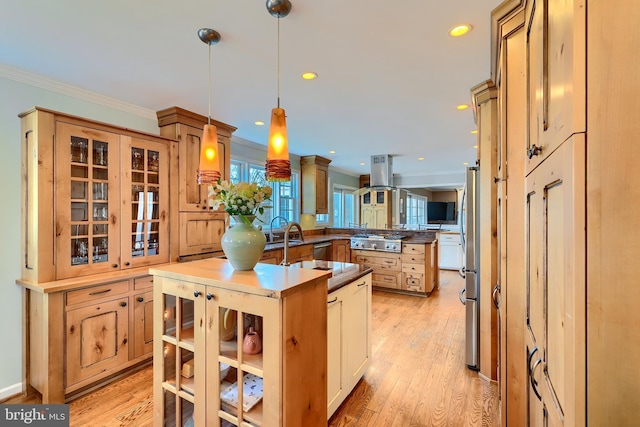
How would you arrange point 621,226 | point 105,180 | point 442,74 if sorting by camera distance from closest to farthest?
point 621,226
point 442,74
point 105,180

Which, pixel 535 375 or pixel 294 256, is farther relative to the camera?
pixel 294 256

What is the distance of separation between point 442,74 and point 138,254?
313 centimetres

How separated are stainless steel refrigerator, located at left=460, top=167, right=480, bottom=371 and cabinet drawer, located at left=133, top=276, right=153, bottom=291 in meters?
2.89

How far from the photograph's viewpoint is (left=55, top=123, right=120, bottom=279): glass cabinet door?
2240 millimetres

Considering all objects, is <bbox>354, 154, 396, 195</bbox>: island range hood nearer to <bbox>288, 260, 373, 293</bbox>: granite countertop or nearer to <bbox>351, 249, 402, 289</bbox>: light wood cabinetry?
<bbox>351, 249, 402, 289</bbox>: light wood cabinetry

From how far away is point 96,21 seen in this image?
65.8 inches

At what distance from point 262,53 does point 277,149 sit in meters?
0.76

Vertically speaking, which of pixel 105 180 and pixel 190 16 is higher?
pixel 190 16

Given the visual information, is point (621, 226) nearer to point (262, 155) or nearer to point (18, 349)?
point (18, 349)

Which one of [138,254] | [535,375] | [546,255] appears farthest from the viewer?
[138,254]

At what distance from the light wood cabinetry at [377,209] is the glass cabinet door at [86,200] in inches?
227

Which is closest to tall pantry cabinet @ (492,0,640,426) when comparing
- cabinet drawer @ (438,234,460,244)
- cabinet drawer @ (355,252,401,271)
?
cabinet drawer @ (355,252,401,271)

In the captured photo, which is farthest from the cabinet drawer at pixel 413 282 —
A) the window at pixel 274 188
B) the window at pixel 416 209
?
the window at pixel 416 209

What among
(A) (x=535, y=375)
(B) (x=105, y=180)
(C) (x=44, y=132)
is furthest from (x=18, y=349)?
(A) (x=535, y=375)
